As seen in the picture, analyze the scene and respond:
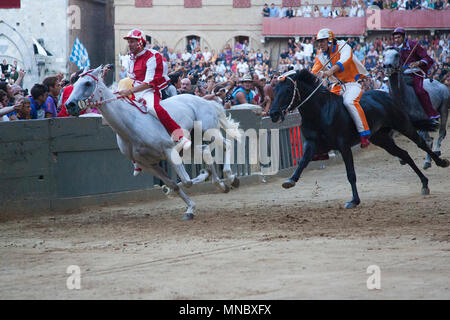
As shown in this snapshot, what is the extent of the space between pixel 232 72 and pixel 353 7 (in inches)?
390

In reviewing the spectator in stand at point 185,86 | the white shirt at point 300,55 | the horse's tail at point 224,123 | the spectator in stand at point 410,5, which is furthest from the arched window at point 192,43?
the horse's tail at point 224,123

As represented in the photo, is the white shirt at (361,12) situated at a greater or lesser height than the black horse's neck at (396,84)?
greater

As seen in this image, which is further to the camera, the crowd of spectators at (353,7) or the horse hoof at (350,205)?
the crowd of spectators at (353,7)

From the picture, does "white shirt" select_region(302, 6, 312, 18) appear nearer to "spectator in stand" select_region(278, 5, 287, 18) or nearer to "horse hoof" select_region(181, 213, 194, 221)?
"spectator in stand" select_region(278, 5, 287, 18)

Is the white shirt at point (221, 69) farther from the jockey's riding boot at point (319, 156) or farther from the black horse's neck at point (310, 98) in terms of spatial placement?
the black horse's neck at point (310, 98)

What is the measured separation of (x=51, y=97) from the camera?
40.2ft

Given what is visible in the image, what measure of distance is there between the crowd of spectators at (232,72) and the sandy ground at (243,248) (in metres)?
2.02

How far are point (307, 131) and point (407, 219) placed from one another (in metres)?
2.28

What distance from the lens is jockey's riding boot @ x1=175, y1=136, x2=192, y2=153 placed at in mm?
10328

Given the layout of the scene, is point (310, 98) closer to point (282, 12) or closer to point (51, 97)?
point (51, 97)

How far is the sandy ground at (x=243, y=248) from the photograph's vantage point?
19.6 ft

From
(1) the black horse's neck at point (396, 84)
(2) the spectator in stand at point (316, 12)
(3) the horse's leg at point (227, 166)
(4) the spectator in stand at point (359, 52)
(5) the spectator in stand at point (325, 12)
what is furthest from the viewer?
(5) the spectator in stand at point (325, 12)

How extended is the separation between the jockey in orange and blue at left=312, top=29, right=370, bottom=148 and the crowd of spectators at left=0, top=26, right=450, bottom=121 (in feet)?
10.3

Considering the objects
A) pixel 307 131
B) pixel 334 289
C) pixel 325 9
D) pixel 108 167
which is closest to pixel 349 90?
pixel 307 131
